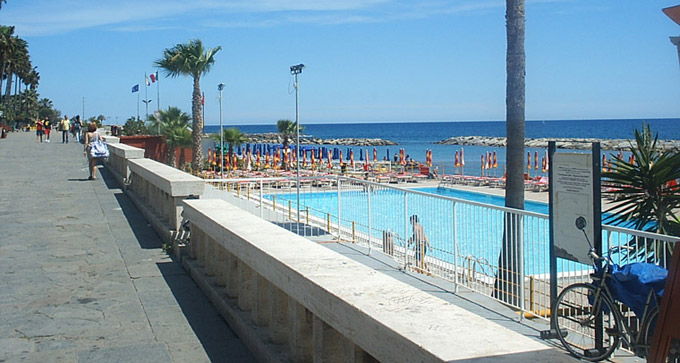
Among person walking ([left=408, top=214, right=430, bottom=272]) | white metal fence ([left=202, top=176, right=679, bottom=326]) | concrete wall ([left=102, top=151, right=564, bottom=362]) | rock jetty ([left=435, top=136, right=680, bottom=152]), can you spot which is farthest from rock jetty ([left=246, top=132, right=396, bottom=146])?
concrete wall ([left=102, top=151, right=564, bottom=362])

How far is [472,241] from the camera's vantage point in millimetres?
8930

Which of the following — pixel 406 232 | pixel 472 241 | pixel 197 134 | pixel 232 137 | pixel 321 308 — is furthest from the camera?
pixel 232 137

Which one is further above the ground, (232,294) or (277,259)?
(277,259)

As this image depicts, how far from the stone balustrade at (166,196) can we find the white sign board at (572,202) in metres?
3.78

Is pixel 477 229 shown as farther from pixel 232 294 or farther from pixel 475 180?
pixel 475 180

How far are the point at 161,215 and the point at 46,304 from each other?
3407mm

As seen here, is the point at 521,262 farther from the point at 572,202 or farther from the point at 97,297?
the point at 97,297

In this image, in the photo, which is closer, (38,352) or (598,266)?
(38,352)

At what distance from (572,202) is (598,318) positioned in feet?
3.36

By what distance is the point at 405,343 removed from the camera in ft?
9.01

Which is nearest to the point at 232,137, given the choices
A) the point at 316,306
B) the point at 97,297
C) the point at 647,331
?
the point at 97,297

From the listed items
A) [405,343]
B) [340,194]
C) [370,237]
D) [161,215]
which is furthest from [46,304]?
[340,194]

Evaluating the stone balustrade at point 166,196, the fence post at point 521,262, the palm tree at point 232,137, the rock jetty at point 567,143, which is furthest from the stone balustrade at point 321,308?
the rock jetty at point 567,143

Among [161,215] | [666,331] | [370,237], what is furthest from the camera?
[370,237]
